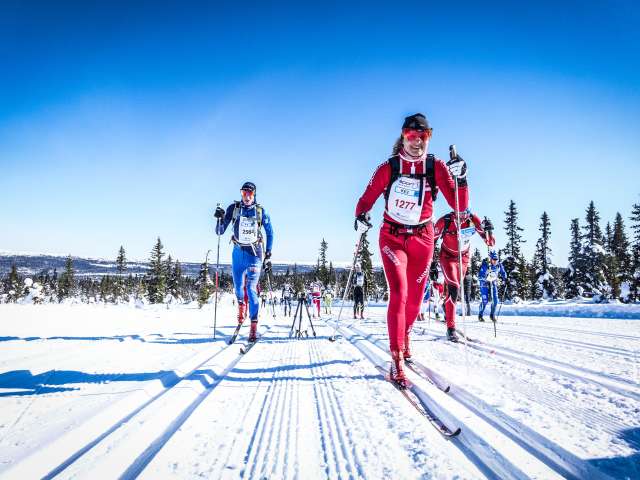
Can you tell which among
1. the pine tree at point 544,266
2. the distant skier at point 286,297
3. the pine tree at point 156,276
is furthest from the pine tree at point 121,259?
the pine tree at point 544,266

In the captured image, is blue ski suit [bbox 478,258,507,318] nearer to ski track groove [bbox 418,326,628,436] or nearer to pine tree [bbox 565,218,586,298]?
ski track groove [bbox 418,326,628,436]

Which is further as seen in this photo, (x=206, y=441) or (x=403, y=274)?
(x=403, y=274)

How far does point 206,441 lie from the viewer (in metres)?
1.83

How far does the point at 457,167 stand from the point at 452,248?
9.46ft

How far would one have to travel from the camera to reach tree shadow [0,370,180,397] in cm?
273

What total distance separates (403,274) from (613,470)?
2141 millimetres

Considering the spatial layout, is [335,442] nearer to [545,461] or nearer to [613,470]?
[545,461]

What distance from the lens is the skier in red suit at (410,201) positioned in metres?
3.55

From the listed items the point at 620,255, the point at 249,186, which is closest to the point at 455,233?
the point at 249,186

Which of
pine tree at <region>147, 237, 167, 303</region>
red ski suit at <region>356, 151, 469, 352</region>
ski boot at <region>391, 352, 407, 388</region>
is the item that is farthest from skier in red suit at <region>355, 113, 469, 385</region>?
pine tree at <region>147, 237, 167, 303</region>

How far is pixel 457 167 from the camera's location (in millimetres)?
3727

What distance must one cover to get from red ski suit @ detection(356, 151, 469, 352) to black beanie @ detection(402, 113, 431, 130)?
307 mm

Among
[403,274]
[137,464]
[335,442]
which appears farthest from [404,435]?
[403,274]

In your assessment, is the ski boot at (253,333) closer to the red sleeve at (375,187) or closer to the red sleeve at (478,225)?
the red sleeve at (375,187)
